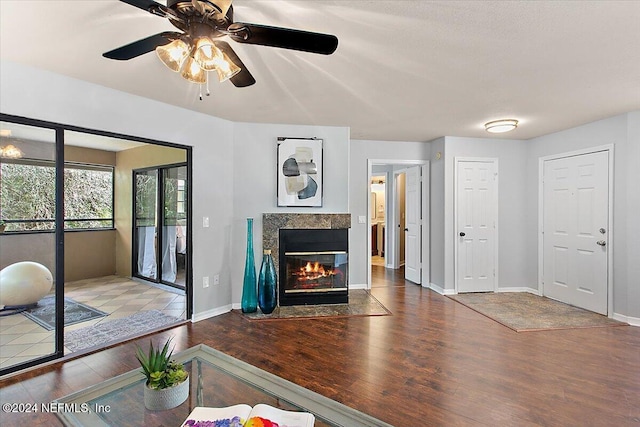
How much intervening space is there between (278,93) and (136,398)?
8.48ft

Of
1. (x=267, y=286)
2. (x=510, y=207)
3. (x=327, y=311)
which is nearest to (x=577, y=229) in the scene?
(x=510, y=207)

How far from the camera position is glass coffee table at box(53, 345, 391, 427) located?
137cm

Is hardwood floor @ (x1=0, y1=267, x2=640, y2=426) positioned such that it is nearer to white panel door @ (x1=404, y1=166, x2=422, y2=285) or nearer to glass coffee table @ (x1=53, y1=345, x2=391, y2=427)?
glass coffee table @ (x1=53, y1=345, x2=391, y2=427)

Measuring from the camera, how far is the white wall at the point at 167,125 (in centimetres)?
247

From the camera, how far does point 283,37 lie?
57.3 inches

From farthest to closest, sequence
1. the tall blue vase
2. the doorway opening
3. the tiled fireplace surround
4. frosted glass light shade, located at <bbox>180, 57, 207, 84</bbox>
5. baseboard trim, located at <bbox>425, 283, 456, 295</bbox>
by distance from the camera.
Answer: the doorway opening, baseboard trim, located at <bbox>425, 283, 456, 295</bbox>, the tiled fireplace surround, the tall blue vase, frosted glass light shade, located at <bbox>180, 57, 207, 84</bbox>

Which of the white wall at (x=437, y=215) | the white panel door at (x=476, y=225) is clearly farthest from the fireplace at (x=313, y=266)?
the white panel door at (x=476, y=225)

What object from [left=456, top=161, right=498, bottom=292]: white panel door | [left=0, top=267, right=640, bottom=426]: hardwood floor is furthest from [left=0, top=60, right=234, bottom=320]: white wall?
[left=456, top=161, right=498, bottom=292]: white panel door

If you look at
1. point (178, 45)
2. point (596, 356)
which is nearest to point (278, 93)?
point (178, 45)

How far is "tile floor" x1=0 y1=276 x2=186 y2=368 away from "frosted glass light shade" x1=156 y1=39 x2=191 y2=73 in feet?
8.85

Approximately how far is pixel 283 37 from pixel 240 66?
344mm

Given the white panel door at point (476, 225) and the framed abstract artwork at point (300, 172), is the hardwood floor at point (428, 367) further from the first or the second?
the framed abstract artwork at point (300, 172)

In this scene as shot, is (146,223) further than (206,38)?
Yes

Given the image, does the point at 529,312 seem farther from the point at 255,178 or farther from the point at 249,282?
the point at 255,178
